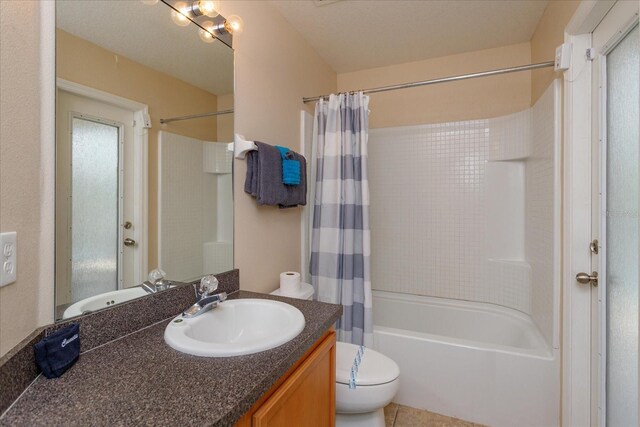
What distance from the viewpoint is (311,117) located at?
2.25m

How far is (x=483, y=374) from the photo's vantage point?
1731 mm

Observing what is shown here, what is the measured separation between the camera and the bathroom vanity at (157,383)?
59 centimetres

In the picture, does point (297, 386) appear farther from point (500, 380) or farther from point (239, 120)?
point (500, 380)

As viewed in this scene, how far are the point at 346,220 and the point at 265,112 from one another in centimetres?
81

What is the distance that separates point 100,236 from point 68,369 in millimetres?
398

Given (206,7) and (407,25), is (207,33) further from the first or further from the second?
(407,25)

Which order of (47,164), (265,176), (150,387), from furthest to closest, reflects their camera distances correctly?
1. (265,176)
2. (47,164)
3. (150,387)

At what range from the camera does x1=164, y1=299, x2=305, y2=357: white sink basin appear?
827mm

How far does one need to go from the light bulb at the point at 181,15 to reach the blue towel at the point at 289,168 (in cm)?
68

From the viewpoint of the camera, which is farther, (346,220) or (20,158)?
(346,220)

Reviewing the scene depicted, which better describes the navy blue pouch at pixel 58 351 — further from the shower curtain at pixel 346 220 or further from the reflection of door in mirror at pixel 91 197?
the shower curtain at pixel 346 220

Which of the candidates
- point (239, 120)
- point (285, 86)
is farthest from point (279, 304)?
point (285, 86)

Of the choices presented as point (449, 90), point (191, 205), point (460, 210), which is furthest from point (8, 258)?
point (449, 90)

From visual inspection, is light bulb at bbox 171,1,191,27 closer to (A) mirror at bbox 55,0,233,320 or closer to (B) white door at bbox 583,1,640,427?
(A) mirror at bbox 55,0,233,320
